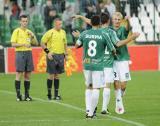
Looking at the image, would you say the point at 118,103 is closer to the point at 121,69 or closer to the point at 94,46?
the point at 121,69

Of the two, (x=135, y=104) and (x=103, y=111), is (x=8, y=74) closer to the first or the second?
(x=135, y=104)

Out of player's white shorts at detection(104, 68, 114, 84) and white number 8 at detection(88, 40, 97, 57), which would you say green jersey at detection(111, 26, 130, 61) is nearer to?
player's white shorts at detection(104, 68, 114, 84)

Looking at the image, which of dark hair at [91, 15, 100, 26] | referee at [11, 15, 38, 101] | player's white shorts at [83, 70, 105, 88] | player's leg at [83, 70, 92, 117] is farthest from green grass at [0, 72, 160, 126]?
dark hair at [91, 15, 100, 26]

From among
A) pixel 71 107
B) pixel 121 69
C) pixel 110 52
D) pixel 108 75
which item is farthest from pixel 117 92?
pixel 71 107

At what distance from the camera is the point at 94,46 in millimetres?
14570

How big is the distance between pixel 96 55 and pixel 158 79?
37.3ft

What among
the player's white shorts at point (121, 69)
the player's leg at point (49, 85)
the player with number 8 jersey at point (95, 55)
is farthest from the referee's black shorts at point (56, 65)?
the player with number 8 jersey at point (95, 55)

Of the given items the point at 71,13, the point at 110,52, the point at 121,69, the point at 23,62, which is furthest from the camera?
the point at 71,13

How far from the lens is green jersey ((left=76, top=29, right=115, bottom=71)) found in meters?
14.6

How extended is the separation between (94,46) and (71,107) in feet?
9.66

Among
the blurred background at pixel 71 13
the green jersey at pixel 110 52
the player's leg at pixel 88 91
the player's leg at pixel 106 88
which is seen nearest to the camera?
the player's leg at pixel 88 91

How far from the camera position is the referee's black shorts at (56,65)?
63.5 feet

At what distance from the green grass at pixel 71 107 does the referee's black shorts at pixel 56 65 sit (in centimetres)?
76

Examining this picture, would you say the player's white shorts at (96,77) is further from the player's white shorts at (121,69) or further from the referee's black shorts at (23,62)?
the referee's black shorts at (23,62)
